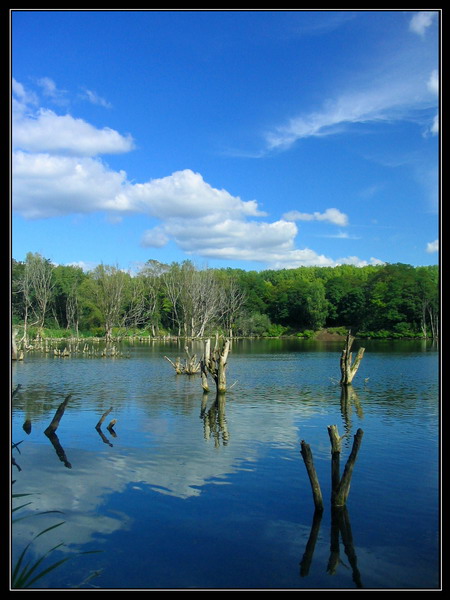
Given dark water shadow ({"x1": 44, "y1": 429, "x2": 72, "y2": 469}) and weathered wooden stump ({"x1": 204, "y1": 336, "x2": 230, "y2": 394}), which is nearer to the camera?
dark water shadow ({"x1": 44, "y1": 429, "x2": 72, "y2": 469})

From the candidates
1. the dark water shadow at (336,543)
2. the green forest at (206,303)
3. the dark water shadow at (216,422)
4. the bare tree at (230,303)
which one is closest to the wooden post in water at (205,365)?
the dark water shadow at (216,422)

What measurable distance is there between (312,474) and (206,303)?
8097 centimetres

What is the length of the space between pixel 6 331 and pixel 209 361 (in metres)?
23.1

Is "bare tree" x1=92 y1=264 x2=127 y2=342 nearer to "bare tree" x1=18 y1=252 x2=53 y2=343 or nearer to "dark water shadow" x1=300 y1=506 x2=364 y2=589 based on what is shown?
"bare tree" x1=18 y1=252 x2=53 y2=343

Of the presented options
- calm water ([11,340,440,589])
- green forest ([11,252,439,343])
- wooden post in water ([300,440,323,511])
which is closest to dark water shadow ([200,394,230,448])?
calm water ([11,340,440,589])

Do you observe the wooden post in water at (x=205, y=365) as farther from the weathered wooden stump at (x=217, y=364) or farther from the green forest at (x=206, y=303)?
the green forest at (x=206, y=303)

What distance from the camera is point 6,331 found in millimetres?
3693

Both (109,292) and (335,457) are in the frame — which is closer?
(335,457)

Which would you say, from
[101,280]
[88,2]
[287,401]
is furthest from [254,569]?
[101,280]

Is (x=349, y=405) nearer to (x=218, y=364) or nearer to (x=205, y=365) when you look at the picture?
(x=218, y=364)

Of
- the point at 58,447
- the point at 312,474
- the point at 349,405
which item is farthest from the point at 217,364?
the point at 312,474

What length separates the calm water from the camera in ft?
27.0

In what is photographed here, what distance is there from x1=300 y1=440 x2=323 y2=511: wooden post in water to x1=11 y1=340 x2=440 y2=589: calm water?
0.25 meters

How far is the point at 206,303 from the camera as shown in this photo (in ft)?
298
